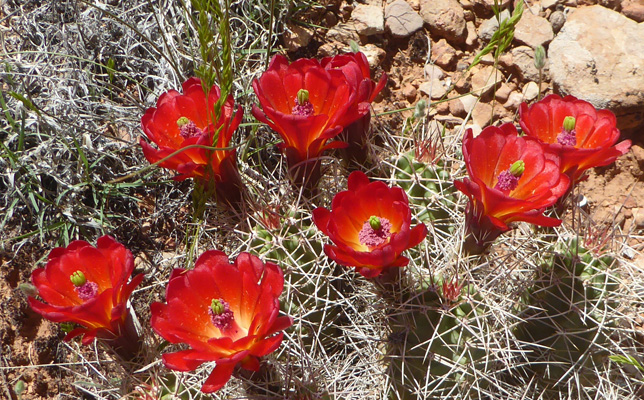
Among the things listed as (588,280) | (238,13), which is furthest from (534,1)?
(588,280)

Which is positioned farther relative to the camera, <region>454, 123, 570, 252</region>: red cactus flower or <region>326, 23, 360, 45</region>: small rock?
<region>326, 23, 360, 45</region>: small rock

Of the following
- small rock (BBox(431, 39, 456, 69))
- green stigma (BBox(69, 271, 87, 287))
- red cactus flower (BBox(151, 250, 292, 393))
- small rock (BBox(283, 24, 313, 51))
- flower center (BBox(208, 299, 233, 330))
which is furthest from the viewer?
small rock (BBox(431, 39, 456, 69))

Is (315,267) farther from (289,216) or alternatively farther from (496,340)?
(496,340)

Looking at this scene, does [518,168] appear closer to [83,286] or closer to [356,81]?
[356,81]

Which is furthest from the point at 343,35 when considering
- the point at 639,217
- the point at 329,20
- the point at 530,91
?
the point at 639,217

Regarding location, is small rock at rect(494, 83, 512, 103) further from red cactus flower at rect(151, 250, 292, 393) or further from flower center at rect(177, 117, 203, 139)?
red cactus flower at rect(151, 250, 292, 393)

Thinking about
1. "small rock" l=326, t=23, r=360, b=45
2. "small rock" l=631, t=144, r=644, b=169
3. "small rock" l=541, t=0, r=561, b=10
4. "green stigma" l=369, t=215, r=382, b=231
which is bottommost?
"small rock" l=631, t=144, r=644, b=169

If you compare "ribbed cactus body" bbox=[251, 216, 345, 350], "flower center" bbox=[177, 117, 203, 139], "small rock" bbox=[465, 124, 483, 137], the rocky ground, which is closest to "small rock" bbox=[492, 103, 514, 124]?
the rocky ground
